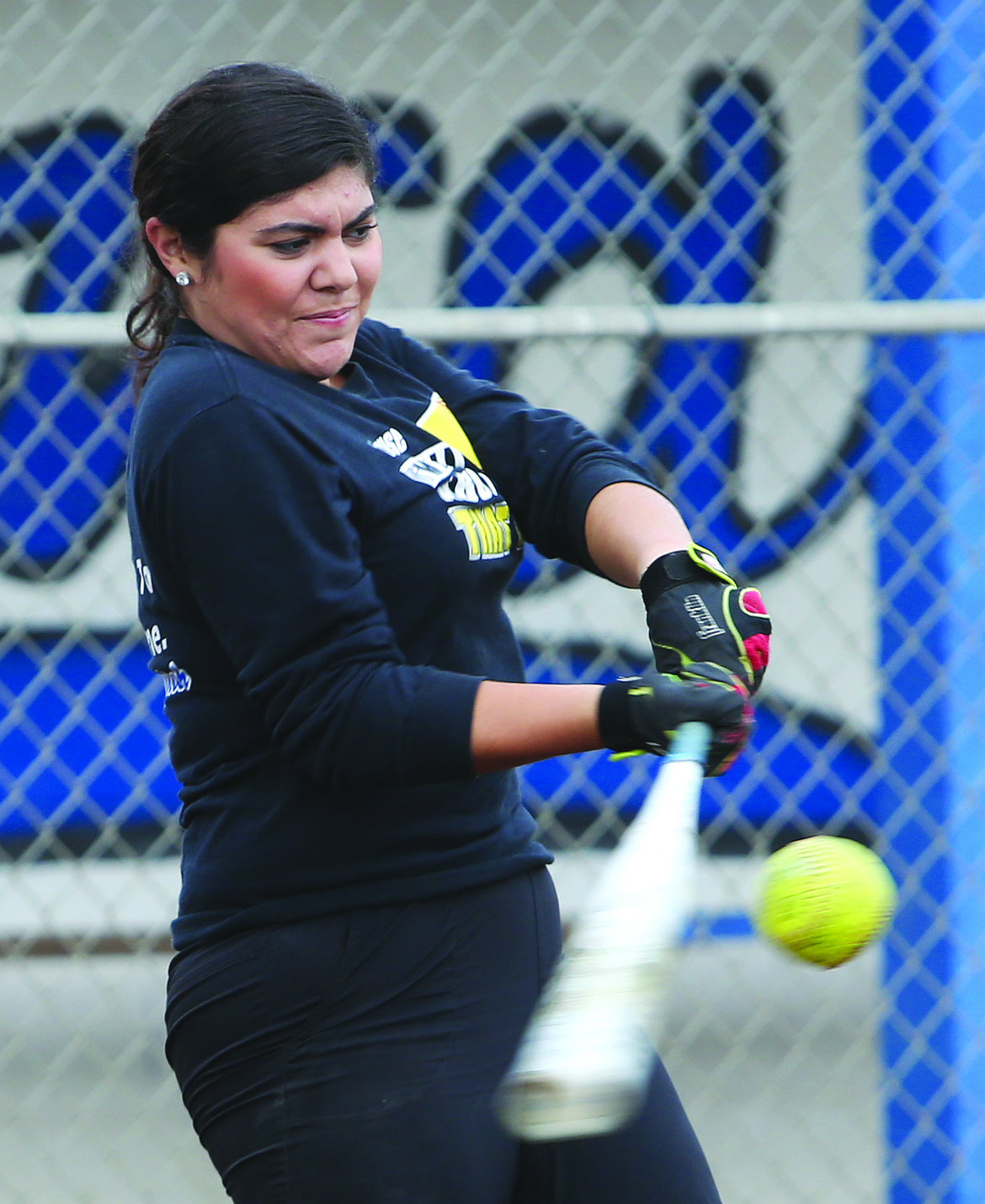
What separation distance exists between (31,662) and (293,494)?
9.57 feet

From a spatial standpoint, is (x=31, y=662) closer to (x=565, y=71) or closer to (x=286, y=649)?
(x=565, y=71)

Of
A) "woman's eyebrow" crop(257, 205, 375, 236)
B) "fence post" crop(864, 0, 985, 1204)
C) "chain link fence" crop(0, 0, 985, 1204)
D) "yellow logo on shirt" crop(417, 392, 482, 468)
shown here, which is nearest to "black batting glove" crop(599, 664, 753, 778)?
"yellow logo on shirt" crop(417, 392, 482, 468)

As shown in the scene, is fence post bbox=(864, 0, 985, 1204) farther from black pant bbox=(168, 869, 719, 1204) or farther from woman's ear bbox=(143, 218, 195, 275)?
woman's ear bbox=(143, 218, 195, 275)

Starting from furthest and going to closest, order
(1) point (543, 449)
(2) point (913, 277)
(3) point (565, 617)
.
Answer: (3) point (565, 617) → (2) point (913, 277) → (1) point (543, 449)

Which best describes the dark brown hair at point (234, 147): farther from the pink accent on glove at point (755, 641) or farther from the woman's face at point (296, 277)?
the pink accent on glove at point (755, 641)

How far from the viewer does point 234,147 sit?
4.39 ft

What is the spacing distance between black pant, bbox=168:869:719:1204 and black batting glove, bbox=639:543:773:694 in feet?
0.99

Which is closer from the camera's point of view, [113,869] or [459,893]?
[459,893]

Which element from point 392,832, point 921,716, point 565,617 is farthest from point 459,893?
point 565,617

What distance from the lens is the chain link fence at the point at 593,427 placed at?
3.69 m

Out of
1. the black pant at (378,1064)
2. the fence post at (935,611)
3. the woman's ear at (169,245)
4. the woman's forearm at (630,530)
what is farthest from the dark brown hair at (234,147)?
the fence post at (935,611)

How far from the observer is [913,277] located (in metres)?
3.03

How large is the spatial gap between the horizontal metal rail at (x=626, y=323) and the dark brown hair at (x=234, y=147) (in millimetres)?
939

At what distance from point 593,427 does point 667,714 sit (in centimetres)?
288
